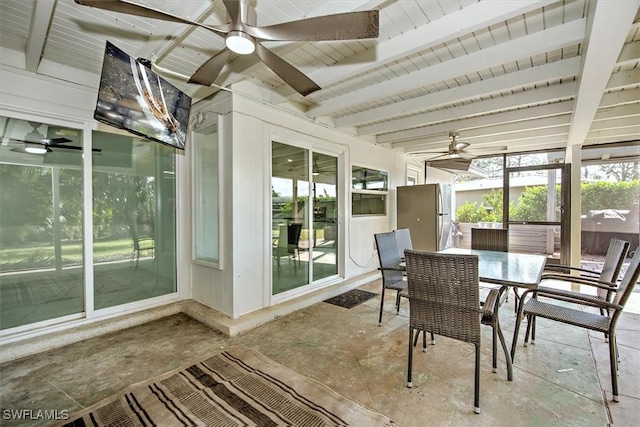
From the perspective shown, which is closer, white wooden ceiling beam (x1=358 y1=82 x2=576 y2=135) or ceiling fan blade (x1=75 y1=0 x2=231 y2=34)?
ceiling fan blade (x1=75 y1=0 x2=231 y2=34)

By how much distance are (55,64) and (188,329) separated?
2.93 m

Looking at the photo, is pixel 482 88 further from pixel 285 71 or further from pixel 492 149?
pixel 492 149

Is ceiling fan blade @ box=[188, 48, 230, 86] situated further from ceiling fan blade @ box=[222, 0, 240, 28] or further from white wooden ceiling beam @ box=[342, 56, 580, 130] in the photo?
white wooden ceiling beam @ box=[342, 56, 580, 130]

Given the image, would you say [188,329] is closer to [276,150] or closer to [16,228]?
[16,228]

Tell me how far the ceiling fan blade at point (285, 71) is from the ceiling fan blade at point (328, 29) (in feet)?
0.61

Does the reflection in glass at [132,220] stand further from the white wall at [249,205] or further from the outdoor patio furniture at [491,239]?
the outdoor patio furniture at [491,239]

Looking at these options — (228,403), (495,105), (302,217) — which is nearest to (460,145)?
(495,105)

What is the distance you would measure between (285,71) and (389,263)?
86.9 inches

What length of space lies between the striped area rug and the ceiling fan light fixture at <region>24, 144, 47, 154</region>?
93.2 inches

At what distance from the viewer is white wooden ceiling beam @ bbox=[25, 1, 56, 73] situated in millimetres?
1735

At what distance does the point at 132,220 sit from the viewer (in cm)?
320

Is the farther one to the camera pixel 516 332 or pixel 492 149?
pixel 492 149

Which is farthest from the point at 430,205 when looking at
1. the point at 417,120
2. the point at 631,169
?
the point at 631,169

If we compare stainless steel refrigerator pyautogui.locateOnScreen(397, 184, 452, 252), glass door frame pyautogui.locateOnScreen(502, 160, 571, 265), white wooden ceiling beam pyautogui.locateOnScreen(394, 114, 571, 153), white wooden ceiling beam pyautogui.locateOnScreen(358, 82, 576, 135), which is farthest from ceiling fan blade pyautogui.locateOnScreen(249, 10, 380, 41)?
glass door frame pyautogui.locateOnScreen(502, 160, 571, 265)
